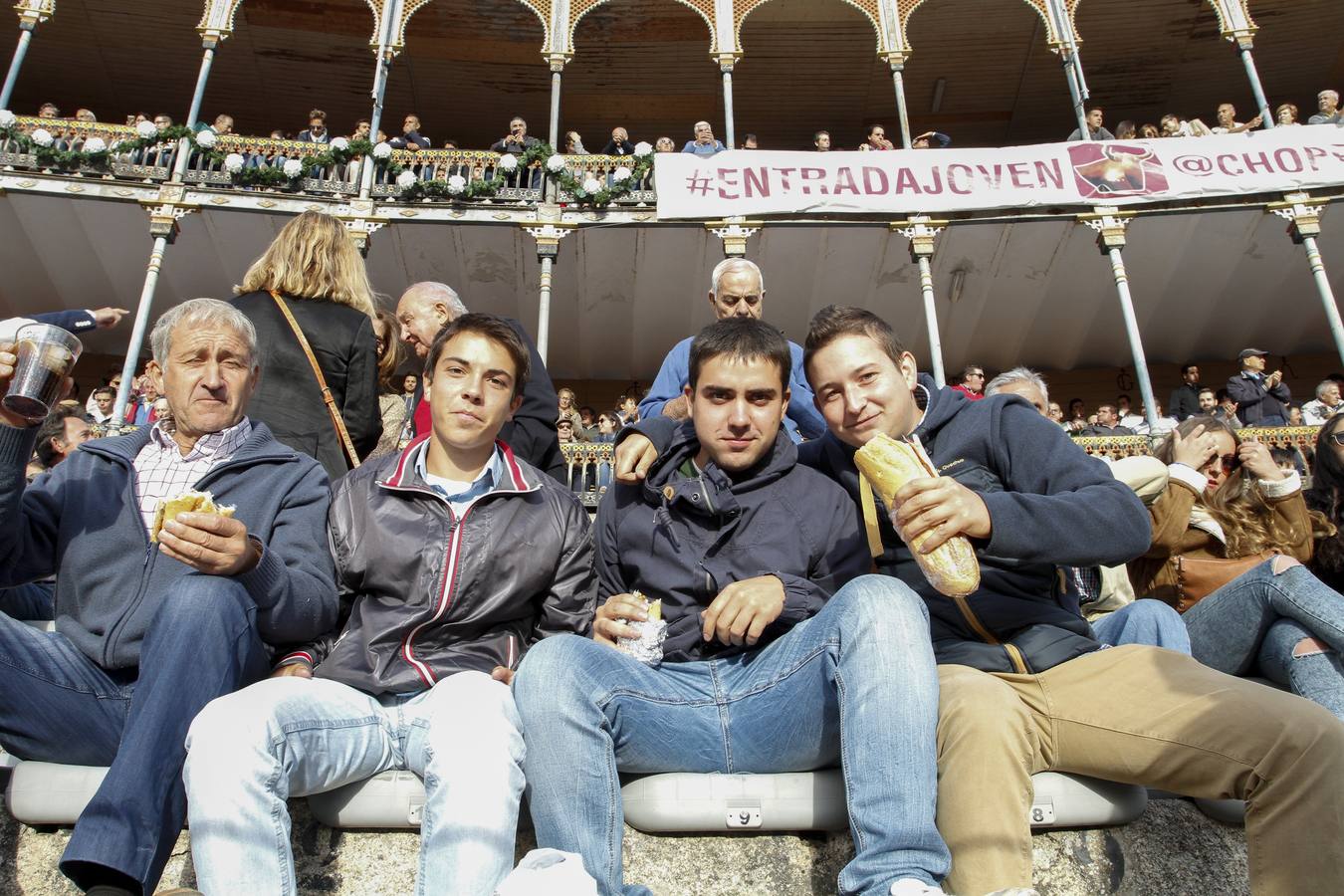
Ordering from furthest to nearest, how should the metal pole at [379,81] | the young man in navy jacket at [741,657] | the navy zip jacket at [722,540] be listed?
the metal pole at [379,81] < the navy zip jacket at [722,540] < the young man in navy jacket at [741,657]

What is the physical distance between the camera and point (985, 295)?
43.4ft

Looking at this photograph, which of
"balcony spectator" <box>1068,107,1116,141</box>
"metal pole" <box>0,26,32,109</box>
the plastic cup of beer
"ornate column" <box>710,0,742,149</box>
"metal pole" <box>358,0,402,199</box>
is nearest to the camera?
the plastic cup of beer

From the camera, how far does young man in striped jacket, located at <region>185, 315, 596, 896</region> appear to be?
1.53 m

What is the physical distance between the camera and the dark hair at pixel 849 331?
7.57 feet

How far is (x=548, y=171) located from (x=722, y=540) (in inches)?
425

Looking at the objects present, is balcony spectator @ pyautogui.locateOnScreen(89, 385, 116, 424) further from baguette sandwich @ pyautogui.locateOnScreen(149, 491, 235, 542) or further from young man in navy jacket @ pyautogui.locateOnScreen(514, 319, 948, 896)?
young man in navy jacket @ pyautogui.locateOnScreen(514, 319, 948, 896)

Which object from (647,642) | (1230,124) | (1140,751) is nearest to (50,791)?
(647,642)

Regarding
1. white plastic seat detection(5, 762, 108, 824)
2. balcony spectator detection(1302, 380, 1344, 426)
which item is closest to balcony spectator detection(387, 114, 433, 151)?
white plastic seat detection(5, 762, 108, 824)

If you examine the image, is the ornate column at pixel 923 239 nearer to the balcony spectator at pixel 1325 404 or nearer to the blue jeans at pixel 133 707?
the balcony spectator at pixel 1325 404

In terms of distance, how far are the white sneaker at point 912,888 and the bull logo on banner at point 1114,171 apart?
11.7 meters

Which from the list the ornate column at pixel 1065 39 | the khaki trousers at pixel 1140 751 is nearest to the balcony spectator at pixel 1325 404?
the ornate column at pixel 1065 39

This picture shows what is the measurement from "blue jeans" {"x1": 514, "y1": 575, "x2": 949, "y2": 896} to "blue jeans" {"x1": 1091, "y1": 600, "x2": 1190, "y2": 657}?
943 mm

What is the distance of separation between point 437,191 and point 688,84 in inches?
252

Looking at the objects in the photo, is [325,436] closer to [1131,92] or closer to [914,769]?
[914,769]
